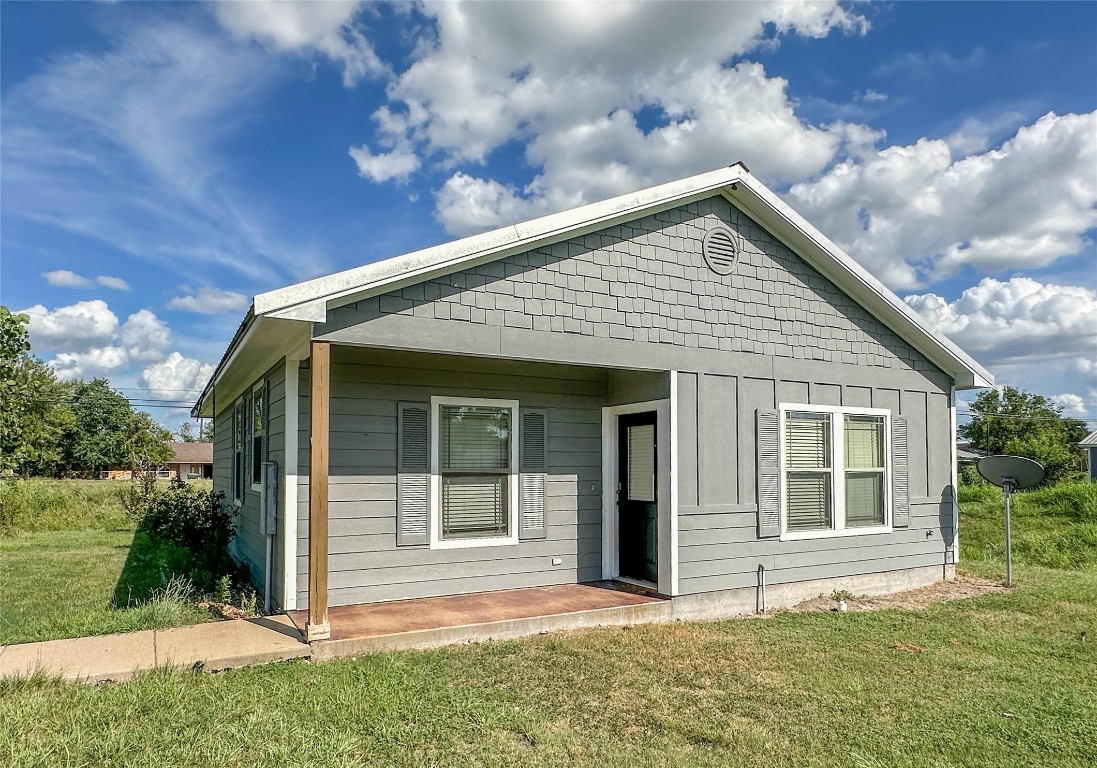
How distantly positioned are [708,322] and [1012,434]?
50536 millimetres

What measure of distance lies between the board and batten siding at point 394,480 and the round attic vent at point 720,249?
1785 millimetres

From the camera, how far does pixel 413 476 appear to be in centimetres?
702

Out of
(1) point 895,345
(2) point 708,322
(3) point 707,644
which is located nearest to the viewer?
(3) point 707,644

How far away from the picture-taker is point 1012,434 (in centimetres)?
4794

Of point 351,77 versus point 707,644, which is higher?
point 351,77

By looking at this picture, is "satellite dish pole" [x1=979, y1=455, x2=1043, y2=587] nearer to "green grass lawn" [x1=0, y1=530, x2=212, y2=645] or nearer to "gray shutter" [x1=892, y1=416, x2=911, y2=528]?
"gray shutter" [x1=892, y1=416, x2=911, y2=528]

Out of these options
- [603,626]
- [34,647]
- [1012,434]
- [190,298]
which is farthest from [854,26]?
[190,298]

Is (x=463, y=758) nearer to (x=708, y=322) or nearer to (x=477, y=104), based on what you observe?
(x=708, y=322)

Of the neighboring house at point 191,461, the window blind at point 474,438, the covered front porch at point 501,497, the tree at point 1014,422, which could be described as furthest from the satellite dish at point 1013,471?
the neighboring house at point 191,461

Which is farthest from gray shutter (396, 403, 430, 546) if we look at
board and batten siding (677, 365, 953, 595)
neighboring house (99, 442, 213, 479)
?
neighboring house (99, 442, 213, 479)

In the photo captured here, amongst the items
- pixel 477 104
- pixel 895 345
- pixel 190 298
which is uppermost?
pixel 190 298

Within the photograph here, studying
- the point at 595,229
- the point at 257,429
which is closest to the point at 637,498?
the point at 595,229

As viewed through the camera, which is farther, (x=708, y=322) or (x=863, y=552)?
(x=863, y=552)

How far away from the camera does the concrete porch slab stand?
5449mm
